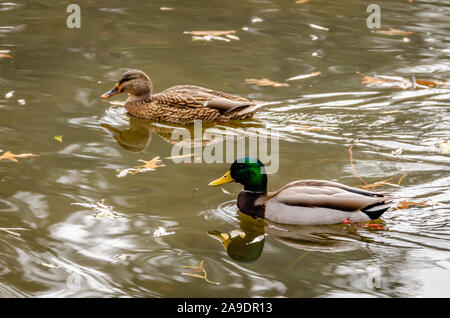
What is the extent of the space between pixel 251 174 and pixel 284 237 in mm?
735

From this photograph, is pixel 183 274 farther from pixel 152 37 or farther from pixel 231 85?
pixel 152 37

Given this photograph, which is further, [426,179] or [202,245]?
[426,179]

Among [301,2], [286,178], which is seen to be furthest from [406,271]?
[301,2]

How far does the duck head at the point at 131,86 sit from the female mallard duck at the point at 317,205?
3.54 meters

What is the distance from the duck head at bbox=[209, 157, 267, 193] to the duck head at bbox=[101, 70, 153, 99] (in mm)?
3325

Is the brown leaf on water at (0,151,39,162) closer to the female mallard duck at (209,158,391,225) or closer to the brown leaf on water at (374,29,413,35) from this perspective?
the female mallard duck at (209,158,391,225)

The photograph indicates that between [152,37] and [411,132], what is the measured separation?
5240 mm

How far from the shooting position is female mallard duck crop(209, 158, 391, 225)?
6195 millimetres

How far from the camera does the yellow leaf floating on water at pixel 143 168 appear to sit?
24.1 ft

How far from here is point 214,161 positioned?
7.85 meters

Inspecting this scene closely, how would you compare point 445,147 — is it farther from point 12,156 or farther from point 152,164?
point 12,156

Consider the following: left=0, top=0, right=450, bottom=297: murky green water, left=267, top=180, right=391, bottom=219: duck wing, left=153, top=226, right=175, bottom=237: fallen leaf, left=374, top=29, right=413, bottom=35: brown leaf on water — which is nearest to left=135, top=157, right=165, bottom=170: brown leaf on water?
left=0, top=0, right=450, bottom=297: murky green water

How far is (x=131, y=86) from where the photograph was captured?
9.59 m

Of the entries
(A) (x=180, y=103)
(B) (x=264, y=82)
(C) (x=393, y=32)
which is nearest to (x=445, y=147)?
(B) (x=264, y=82)
